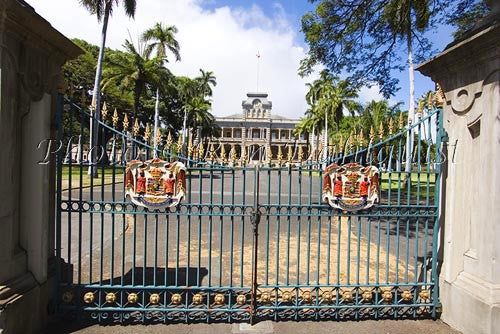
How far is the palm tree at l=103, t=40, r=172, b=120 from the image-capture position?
26328 millimetres

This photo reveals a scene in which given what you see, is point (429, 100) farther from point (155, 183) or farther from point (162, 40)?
point (162, 40)

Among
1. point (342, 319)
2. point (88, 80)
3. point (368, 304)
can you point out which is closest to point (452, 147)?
point (368, 304)

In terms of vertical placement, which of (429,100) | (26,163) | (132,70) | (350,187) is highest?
(132,70)

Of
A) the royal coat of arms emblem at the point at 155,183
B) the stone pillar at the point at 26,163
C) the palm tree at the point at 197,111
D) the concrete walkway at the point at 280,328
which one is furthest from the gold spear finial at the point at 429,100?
the palm tree at the point at 197,111

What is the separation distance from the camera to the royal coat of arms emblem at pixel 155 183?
3.99 m

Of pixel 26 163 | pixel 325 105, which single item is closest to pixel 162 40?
pixel 325 105

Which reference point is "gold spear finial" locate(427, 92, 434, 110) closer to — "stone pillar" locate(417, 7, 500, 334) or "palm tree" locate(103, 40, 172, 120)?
"stone pillar" locate(417, 7, 500, 334)

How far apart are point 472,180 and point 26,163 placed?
15.9 ft

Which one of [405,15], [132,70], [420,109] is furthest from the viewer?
[132,70]

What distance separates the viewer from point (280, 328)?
154 inches

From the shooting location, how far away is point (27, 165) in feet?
12.1

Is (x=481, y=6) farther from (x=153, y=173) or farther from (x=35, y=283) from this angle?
(x=35, y=283)

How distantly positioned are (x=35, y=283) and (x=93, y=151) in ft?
5.06

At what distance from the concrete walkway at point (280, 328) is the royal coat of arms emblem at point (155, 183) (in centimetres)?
135
